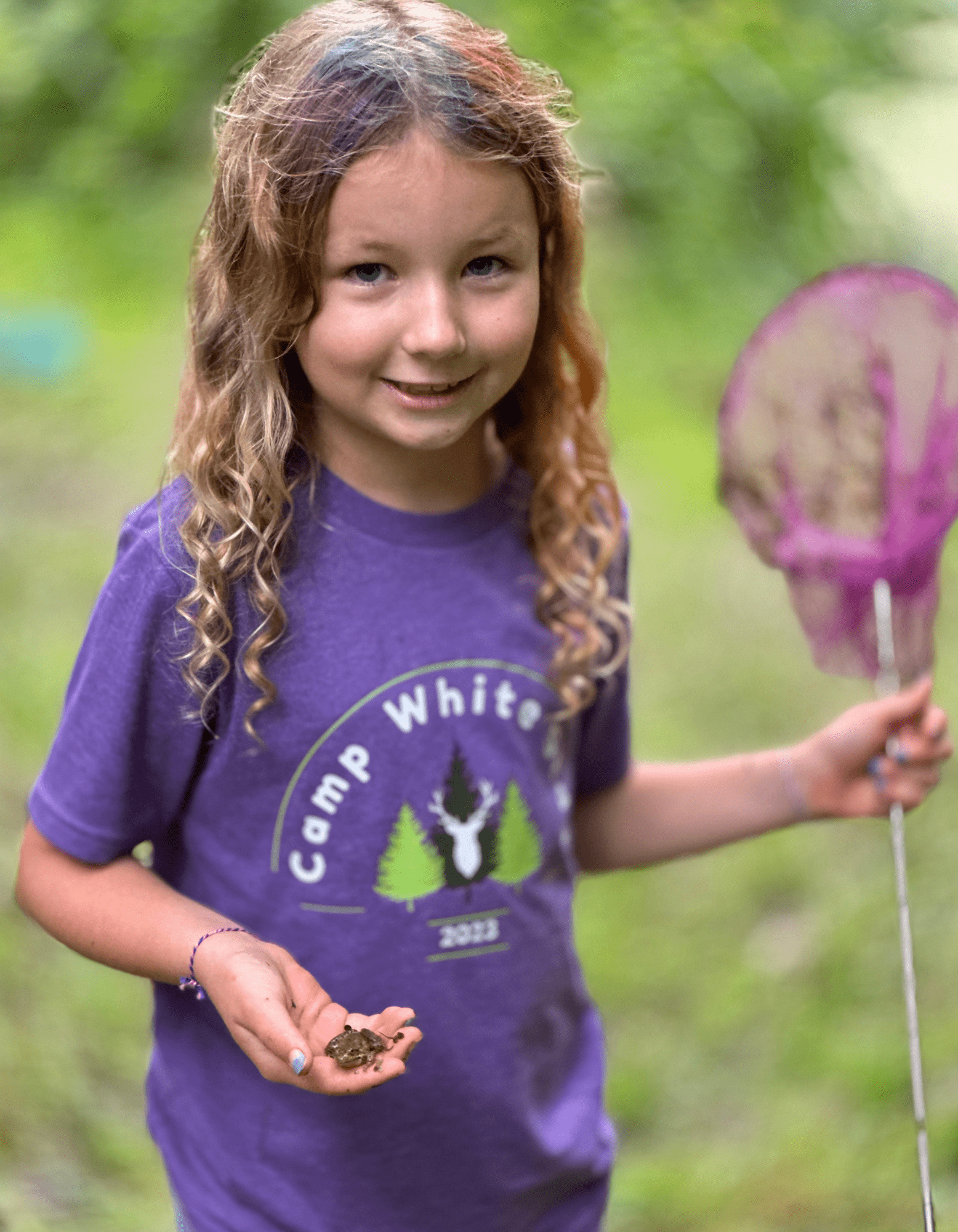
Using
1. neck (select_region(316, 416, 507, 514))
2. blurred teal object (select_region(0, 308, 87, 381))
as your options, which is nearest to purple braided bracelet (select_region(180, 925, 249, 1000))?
neck (select_region(316, 416, 507, 514))

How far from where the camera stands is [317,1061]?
984 mm

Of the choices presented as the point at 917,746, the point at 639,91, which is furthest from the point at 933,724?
the point at 639,91

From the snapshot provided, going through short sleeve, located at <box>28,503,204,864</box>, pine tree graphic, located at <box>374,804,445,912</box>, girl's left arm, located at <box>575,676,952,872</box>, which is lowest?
girl's left arm, located at <box>575,676,952,872</box>

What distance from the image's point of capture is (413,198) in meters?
1.10

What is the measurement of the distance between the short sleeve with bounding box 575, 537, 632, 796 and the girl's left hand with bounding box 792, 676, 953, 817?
0.19m

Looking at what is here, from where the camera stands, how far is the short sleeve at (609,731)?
1.45 m

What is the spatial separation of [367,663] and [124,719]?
8.2 inches

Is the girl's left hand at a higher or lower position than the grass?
higher

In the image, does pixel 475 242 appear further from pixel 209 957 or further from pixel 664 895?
pixel 664 895

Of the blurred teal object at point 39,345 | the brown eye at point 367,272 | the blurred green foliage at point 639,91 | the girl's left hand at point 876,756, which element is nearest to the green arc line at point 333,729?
the brown eye at point 367,272

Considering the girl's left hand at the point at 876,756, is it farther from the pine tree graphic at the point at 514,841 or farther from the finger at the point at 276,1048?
the finger at the point at 276,1048

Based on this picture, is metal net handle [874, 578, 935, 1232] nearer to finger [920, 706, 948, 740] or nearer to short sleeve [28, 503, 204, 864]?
finger [920, 706, 948, 740]

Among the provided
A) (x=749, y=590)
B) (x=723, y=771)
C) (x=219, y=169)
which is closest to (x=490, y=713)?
(x=723, y=771)

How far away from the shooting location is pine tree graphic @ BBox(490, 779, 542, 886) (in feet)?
4.31
